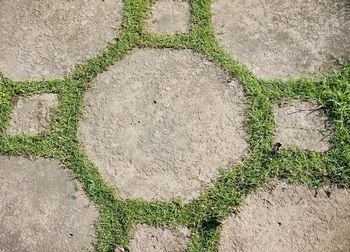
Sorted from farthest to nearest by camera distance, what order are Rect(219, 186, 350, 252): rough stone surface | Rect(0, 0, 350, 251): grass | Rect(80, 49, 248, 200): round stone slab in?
Rect(80, 49, 248, 200): round stone slab < Rect(0, 0, 350, 251): grass < Rect(219, 186, 350, 252): rough stone surface

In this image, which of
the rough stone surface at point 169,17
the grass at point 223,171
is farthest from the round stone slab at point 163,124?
the rough stone surface at point 169,17

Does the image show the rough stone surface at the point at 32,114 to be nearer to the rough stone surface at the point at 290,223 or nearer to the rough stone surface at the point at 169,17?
the rough stone surface at the point at 169,17

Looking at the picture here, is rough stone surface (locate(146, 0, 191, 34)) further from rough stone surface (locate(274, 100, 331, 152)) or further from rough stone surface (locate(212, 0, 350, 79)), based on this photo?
rough stone surface (locate(274, 100, 331, 152))

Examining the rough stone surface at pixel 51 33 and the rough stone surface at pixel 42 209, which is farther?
the rough stone surface at pixel 51 33

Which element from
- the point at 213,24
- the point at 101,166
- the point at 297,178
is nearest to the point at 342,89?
the point at 297,178

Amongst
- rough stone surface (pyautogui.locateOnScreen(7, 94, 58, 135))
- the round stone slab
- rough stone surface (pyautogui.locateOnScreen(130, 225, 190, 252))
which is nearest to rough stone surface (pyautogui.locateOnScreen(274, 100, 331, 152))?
the round stone slab

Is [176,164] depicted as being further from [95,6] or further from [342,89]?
[95,6]
